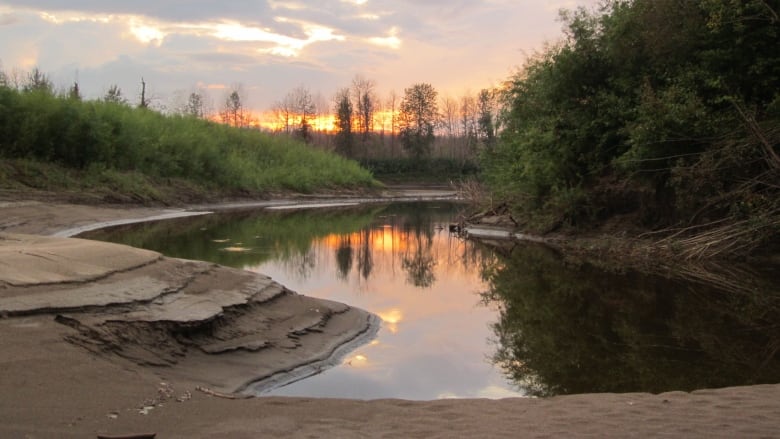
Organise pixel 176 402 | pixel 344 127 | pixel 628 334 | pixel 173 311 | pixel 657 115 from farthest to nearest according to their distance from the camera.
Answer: pixel 344 127
pixel 657 115
pixel 628 334
pixel 173 311
pixel 176 402

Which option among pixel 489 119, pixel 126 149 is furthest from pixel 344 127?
pixel 126 149

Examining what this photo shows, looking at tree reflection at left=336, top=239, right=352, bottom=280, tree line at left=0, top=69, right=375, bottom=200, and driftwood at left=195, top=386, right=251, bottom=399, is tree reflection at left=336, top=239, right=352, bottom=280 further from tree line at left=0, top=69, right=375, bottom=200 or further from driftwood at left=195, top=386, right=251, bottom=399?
tree line at left=0, top=69, right=375, bottom=200

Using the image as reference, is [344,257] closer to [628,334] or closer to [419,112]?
[628,334]

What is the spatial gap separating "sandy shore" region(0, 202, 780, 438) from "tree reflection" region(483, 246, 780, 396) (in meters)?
1.51

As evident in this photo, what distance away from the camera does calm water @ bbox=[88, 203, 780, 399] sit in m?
8.60

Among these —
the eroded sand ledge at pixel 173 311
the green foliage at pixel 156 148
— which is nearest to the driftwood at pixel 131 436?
the eroded sand ledge at pixel 173 311

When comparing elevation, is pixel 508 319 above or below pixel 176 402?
below

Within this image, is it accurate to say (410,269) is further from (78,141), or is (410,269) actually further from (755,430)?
(78,141)

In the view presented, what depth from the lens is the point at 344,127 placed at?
9362 centimetres

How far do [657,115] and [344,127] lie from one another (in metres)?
75.9

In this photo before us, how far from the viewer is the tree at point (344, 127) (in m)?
92.2

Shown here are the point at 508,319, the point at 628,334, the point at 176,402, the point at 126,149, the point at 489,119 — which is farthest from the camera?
the point at 489,119

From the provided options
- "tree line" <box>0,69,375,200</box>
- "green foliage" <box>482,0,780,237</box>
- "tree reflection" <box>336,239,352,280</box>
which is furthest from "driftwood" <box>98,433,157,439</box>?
"tree line" <box>0,69,375,200</box>

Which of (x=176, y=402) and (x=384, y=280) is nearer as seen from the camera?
(x=176, y=402)
